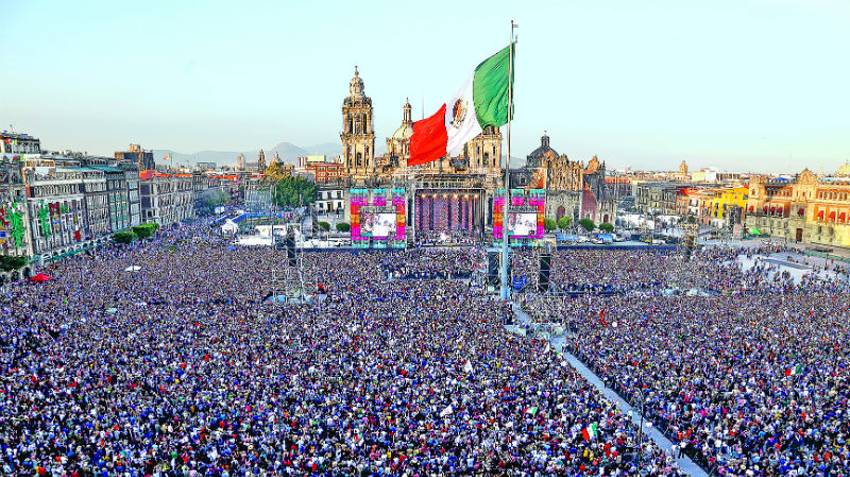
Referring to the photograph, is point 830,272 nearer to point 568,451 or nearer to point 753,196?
point 753,196

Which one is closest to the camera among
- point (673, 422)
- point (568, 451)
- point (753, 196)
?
point (568, 451)

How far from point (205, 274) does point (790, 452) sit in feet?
115

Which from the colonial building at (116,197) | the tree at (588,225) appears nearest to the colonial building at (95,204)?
the colonial building at (116,197)

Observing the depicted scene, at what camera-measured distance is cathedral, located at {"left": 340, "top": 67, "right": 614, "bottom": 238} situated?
8181cm

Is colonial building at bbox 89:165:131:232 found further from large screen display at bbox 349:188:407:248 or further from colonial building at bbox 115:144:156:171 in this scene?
large screen display at bbox 349:188:407:248

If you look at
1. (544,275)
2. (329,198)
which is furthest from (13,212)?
(329,198)

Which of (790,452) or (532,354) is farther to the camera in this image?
(532,354)

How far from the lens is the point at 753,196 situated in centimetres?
8694

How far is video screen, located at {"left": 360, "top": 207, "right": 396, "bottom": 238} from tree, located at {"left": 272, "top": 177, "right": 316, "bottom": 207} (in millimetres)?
53677

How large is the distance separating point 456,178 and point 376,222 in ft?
90.1

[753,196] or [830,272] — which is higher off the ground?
[753,196]

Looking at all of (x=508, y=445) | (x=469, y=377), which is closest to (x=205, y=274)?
(x=469, y=377)

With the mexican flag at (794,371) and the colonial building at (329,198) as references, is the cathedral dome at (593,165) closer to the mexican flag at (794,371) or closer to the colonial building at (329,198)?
the colonial building at (329,198)

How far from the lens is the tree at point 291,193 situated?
109250mm
